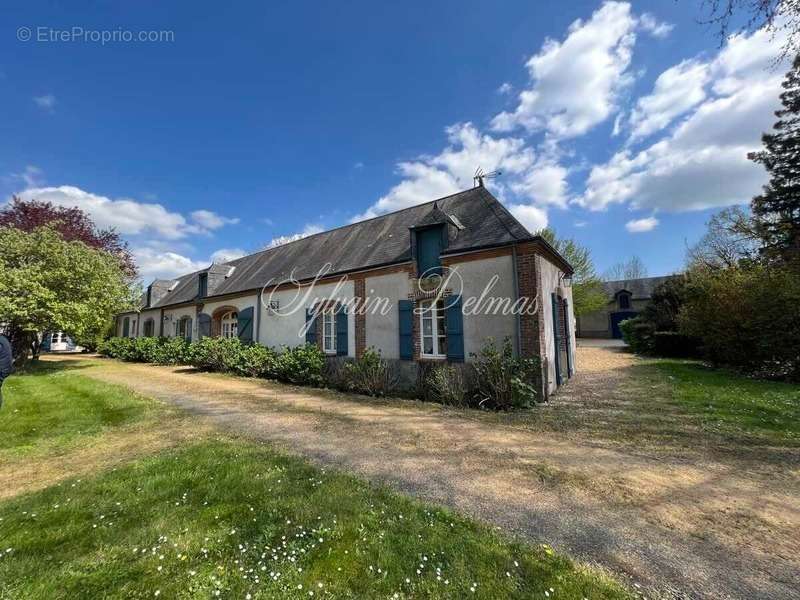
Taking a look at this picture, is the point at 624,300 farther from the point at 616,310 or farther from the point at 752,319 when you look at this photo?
the point at 752,319

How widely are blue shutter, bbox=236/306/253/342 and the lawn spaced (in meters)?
10.4

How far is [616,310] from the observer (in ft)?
108

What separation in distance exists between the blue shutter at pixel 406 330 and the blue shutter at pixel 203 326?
448 inches

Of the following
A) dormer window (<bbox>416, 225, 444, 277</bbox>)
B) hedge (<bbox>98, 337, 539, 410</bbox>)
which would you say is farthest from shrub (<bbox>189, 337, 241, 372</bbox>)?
dormer window (<bbox>416, 225, 444, 277</bbox>)

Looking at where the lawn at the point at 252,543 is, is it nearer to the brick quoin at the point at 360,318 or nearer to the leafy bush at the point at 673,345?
the brick quoin at the point at 360,318

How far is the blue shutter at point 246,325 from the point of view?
14.1m

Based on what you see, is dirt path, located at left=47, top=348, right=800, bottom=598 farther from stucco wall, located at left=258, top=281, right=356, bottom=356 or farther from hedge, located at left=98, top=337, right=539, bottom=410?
stucco wall, located at left=258, top=281, right=356, bottom=356

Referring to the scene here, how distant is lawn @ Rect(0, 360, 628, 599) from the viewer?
219 cm

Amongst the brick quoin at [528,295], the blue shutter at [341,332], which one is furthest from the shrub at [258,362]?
the brick quoin at [528,295]

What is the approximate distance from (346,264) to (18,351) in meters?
14.5

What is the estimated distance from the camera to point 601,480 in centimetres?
380

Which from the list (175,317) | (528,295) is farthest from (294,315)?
(175,317)

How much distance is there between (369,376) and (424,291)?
2768 mm

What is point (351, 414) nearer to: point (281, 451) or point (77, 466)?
point (281, 451)
